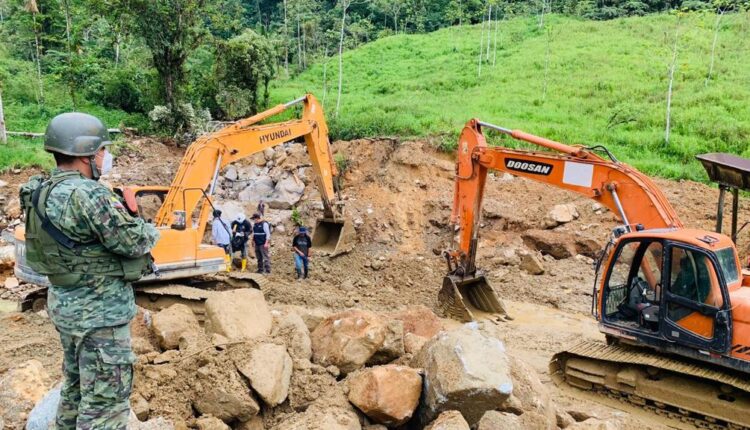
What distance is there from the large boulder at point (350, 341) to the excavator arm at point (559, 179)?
12.2ft

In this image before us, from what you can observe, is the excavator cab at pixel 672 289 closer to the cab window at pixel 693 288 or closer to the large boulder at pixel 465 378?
the cab window at pixel 693 288

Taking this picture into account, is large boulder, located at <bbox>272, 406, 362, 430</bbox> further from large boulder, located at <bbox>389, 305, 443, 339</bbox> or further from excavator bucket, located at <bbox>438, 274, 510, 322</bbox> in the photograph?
excavator bucket, located at <bbox>438, 274, 510, 322</bbox>

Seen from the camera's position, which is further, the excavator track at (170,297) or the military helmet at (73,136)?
the excavator track at (170,297)

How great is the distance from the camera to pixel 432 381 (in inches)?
151

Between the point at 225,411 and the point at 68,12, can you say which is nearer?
the point at 225,411

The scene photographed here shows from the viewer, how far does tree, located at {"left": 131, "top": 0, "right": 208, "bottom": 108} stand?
17.5 m

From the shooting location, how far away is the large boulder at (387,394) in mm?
3719

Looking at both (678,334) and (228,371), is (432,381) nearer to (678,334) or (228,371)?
(228,371)

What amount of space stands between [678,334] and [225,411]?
4550 millimetres

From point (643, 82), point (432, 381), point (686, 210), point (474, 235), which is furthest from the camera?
point (643, 82)

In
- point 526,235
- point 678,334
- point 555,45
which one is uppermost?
point 555,45

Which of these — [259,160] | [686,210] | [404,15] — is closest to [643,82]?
[686,210]

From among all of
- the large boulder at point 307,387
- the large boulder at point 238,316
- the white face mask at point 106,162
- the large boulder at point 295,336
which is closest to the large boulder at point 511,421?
the large boulder at point 307,387

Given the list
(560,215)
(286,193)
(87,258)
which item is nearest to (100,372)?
(87,258)
